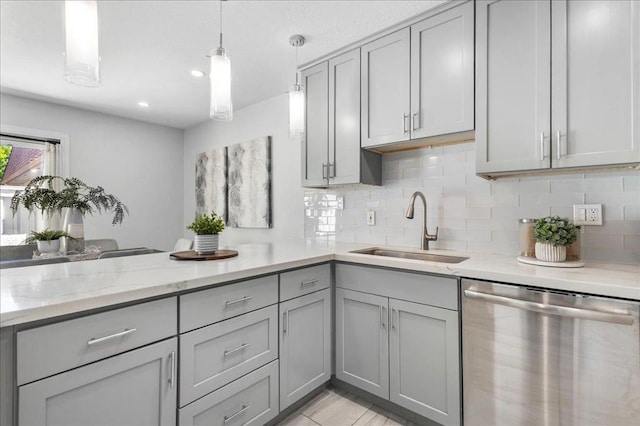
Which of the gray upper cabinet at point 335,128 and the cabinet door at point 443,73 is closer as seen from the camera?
the cabinet door at point 443,73

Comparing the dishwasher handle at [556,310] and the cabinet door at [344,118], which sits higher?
the cabinet door at [344,118]

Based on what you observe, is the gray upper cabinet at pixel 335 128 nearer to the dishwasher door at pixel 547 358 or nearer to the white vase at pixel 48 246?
the dishwasher door at pixel 547 358

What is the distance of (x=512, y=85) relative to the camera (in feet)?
5.32

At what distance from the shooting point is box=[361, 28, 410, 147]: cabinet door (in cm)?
201

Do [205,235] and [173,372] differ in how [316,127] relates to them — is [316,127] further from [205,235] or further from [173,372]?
[173,372]

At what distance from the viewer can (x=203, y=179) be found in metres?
4.32

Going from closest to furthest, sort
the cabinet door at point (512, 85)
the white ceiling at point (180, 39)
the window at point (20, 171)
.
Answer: the cabinet door at point (512, 85) → the white ceiling at point (180, 39) → the window at point (20, 171)

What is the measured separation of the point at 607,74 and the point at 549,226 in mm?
721

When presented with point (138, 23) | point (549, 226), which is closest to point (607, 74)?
point (549, 226)

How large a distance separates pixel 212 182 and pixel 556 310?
387cm

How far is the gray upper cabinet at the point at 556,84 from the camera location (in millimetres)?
1356

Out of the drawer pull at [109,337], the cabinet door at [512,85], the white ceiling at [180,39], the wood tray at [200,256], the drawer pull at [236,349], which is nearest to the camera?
the drawer pull at [109,337]

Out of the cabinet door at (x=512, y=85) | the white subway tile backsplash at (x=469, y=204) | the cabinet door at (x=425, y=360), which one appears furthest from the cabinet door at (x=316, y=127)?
the cabinet door at (x=425, y=360)

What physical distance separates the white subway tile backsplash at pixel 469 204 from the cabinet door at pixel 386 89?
33 centimetres
